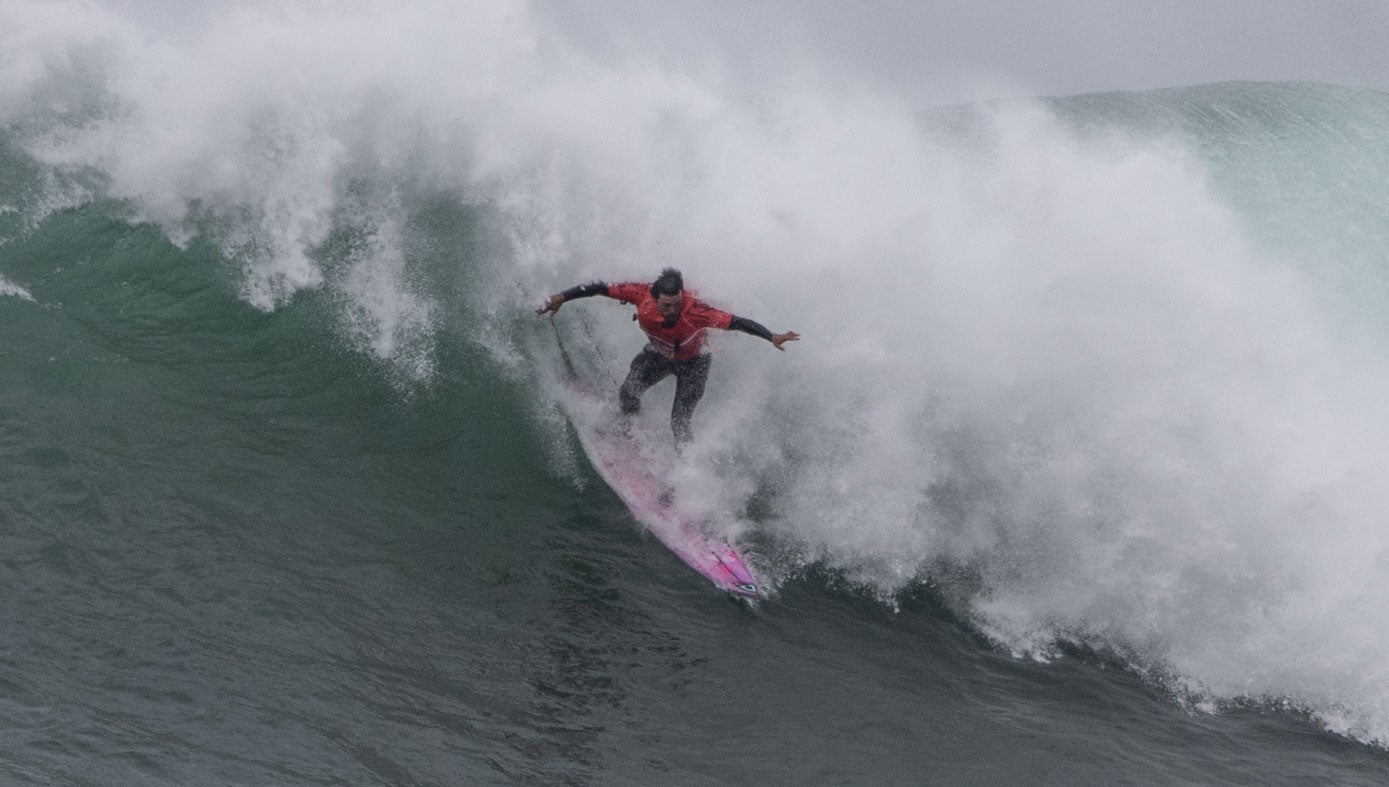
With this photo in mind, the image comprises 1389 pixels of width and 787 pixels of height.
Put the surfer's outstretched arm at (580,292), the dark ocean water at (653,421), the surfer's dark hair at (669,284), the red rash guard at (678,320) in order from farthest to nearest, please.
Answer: the surfer's outstretched arm at (580,292)
the red rash guard at (678,320)
the surfer's dark hair at (669,284)
the dark ocean water at (653,421)

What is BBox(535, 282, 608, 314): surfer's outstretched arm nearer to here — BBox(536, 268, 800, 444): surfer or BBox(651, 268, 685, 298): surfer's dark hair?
BBox(536, 268, 800, 444): surfer

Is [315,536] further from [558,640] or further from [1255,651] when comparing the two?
[1255,651]

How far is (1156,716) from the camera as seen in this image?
739 cm

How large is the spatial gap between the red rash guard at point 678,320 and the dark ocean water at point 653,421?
3.57 feet

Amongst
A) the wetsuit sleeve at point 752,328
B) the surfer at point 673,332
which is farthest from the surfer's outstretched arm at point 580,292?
the wetsuit sleeve at point 752,328

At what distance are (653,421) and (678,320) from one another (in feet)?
5.02

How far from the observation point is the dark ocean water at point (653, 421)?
637 centimetres

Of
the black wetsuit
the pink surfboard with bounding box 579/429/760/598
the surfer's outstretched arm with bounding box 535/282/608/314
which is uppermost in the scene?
the surfer's outstretched arm with bounding box 535/282/608/314

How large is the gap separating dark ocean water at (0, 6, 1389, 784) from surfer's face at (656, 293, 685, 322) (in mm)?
1497

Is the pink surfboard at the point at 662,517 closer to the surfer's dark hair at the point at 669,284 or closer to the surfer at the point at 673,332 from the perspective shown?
the surfer at the point at 673,332

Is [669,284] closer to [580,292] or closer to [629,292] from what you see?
[629,292]

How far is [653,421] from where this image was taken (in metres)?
9.24

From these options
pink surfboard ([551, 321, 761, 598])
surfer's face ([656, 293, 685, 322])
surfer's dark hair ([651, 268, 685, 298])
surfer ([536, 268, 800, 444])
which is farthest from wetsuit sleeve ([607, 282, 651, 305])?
pink surfboard ([551, 321, 761, 598])

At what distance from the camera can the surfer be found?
25.4ft
